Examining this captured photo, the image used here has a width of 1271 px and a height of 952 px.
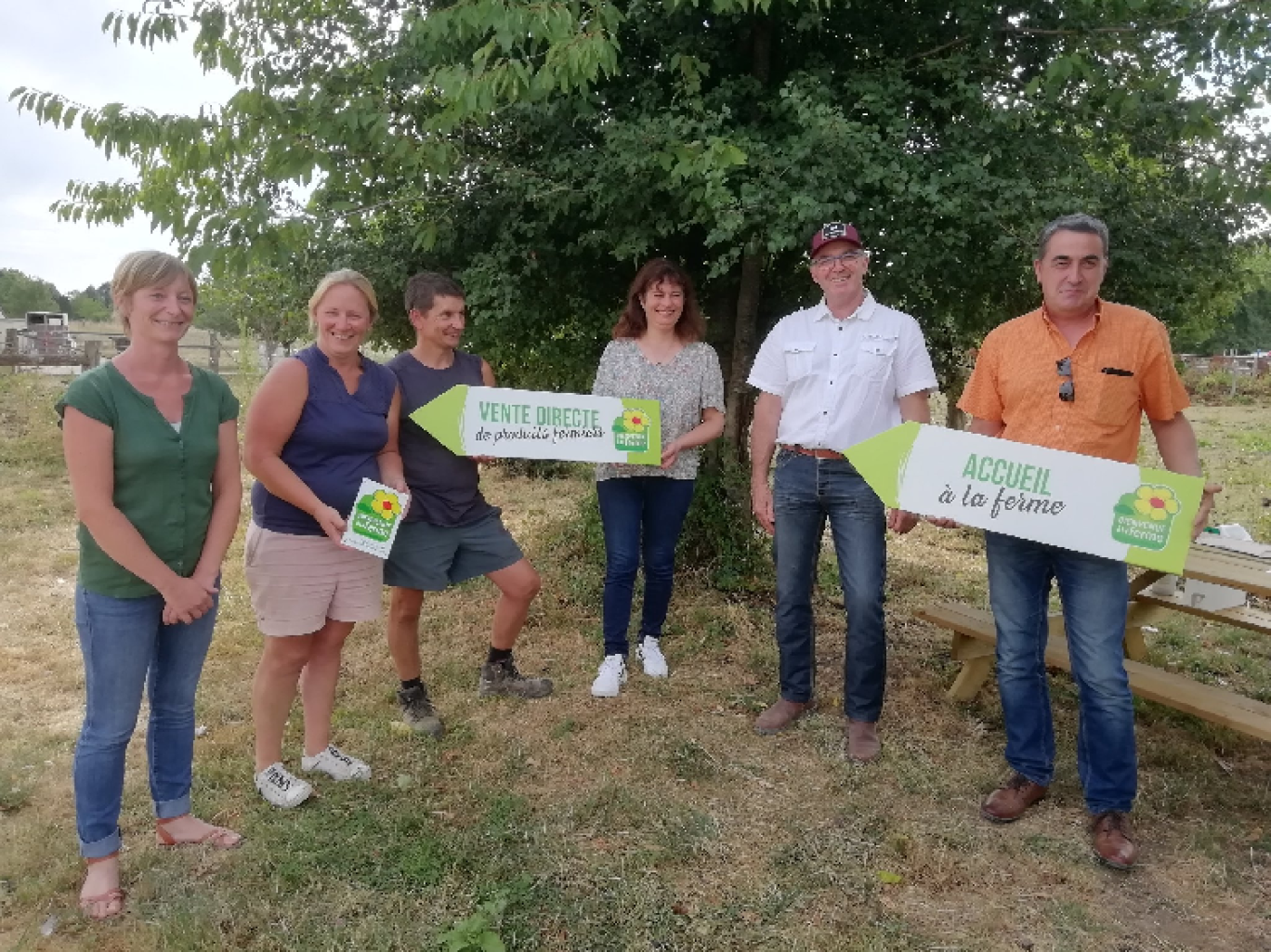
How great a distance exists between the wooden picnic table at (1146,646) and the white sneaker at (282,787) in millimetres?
3144

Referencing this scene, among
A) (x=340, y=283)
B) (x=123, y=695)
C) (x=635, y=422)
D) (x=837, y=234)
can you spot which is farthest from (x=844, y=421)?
(x=123, y=695)

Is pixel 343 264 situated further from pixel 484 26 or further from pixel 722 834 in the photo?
pixel 722 834

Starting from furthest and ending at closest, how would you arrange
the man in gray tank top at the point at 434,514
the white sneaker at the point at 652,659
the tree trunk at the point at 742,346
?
the tree trunk at the point at 742,346
the white sneaker at the point at 652,659
the man in gray tank top at the point at 434,514

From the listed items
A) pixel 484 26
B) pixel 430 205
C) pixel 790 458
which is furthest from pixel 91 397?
pixel 430 205

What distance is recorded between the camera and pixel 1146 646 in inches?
222

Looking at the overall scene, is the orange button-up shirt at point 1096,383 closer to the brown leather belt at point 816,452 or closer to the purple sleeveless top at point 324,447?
the brown leather belt at point 816,452

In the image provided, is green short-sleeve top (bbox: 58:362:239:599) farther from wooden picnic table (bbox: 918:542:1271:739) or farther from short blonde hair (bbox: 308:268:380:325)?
wooden picnic table (bbox: 918:542:1271:739)

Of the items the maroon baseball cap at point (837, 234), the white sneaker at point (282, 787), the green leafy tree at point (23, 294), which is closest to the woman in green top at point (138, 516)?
the white sneaker at point (282, 787)

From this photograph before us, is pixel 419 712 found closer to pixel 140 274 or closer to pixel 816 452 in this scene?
pixel 816 452

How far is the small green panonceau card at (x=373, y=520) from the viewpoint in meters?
3.30

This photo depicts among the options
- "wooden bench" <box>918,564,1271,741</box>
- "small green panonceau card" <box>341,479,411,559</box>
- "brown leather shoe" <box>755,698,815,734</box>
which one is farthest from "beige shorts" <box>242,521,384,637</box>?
"wooden bench" <box>918,564,1271,741</box>

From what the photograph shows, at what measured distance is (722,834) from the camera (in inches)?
133

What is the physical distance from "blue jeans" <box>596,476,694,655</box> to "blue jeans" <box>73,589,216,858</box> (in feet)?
6.24

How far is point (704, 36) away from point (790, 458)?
2586 mm
